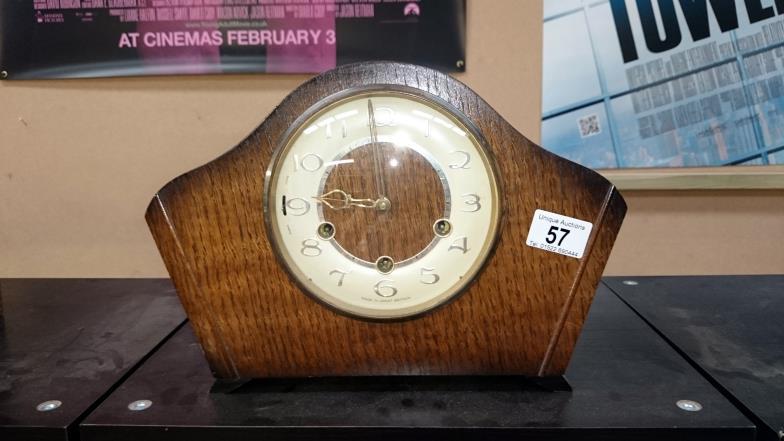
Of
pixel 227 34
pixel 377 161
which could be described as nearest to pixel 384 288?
pixel 377 161

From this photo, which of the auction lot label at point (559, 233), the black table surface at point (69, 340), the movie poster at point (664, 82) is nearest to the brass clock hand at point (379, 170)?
the auction lot label at point (559, 233)

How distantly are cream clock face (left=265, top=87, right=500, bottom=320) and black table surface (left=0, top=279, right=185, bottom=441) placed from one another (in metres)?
0.29

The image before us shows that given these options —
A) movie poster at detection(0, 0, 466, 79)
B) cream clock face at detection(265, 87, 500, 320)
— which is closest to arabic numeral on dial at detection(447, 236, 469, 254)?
cream clock face at detection(265, 87, 500, 320)

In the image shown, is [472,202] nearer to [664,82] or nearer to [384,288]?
[384,288]

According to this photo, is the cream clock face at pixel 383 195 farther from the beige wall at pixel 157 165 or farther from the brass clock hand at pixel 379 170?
the beige wall at pixel 157 165

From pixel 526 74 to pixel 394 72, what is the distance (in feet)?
2.82

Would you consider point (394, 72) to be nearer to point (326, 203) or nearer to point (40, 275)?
point (326, 203)

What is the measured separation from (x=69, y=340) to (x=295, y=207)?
441 millimetres

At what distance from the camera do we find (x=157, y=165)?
4.96 ft

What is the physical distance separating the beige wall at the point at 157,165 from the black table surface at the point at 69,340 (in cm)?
37

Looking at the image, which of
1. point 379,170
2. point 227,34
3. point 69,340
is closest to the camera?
point 379,170

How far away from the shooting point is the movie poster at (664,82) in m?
1.40

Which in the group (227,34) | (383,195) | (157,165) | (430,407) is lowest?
(430,407)

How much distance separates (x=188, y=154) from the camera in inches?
59.2
